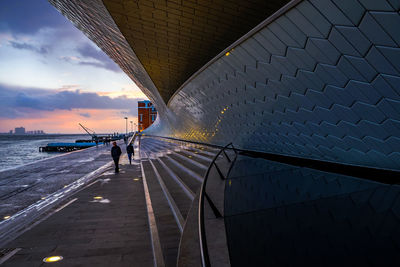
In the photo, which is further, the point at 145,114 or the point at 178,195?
the point at 145,114

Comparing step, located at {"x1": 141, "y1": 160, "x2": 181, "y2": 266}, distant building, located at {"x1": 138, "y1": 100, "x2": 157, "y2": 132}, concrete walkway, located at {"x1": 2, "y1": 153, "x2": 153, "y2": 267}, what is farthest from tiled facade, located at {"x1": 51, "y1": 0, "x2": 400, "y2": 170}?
distant building, located at {"x1": 138, "y1": 100, "x2": 157, "y2": 132}

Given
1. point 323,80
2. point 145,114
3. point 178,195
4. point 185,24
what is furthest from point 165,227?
point 145,114

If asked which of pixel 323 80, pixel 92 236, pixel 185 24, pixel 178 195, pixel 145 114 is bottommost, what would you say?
pixel 92 236

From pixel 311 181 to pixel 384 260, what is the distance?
302 centimetres

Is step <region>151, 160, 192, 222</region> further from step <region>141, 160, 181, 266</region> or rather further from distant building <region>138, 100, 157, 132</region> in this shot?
distant building <region>138, 100, 157, 132</region>

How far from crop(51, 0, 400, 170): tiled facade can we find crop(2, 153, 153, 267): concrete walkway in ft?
15.8

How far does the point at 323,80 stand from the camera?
215 inches

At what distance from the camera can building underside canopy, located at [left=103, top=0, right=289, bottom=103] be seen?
568cm

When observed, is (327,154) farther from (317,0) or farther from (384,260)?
(384,260)

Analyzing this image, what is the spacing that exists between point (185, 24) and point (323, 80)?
4.11 meters

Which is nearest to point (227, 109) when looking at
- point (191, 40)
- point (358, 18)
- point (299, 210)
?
point (191, 40)

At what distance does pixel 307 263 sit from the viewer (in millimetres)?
1821

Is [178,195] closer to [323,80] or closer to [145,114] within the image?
[323,80]

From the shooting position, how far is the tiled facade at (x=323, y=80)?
411 cm
